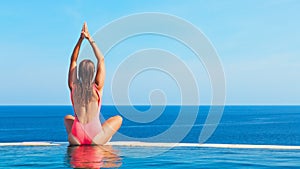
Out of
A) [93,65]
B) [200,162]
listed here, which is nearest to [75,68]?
[93,65]

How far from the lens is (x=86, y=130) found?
9.83 meters

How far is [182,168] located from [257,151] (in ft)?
12.6

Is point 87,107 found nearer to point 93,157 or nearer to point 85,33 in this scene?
point 93,157

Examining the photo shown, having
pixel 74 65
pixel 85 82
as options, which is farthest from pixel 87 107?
pixel 74 65

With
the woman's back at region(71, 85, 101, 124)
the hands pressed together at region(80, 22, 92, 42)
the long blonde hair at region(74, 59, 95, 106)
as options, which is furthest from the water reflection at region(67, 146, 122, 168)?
the hands pressed together at region(80, 22, 92, 42)

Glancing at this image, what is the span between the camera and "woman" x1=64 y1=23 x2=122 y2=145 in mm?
8883

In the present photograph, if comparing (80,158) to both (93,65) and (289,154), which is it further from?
(289,154)

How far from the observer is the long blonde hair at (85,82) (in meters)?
8.83

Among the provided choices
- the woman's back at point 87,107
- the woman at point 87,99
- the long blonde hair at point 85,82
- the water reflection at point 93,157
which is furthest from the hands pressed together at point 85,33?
the water reflection at point 93,157

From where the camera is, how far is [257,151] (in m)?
11.7

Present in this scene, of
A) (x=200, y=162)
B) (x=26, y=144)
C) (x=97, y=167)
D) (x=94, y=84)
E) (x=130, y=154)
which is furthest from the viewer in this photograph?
(x=26, y=144)

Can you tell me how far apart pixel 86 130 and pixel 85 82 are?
5.11 feet

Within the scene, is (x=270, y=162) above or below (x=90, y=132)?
below

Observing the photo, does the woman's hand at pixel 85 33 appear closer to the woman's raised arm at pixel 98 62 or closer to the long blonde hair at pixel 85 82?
the woman's raised arm at pixel 98 62
